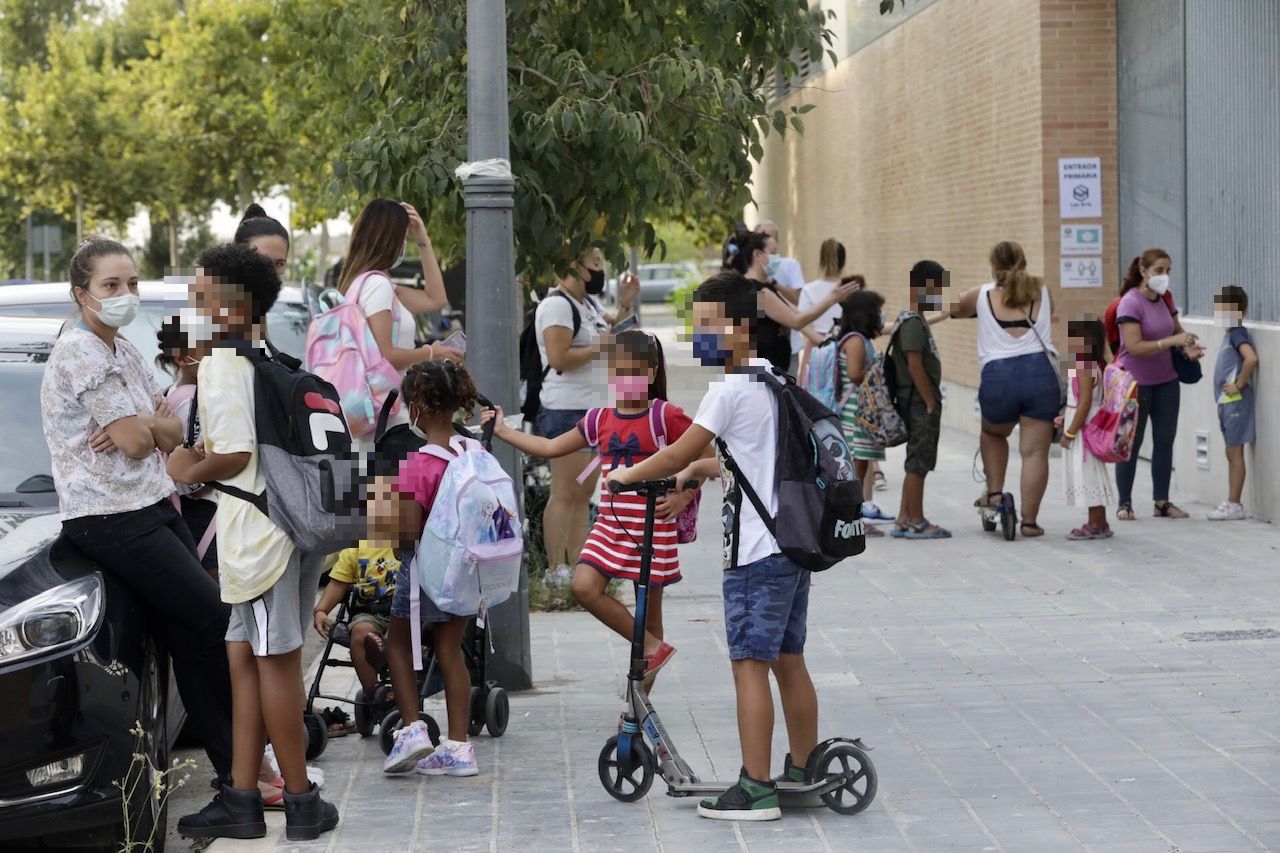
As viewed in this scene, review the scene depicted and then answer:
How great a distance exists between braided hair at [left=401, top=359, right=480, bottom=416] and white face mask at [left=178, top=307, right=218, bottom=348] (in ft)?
2.65

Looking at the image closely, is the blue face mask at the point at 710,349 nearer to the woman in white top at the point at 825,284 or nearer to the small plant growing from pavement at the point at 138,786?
the small plant growing from pavement at the point at 138,786

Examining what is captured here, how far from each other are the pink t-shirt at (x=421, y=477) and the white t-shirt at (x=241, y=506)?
70 centimetres

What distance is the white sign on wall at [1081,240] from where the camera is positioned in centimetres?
1631

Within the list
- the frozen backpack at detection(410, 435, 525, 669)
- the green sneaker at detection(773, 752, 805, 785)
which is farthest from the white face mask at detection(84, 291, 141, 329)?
the green sneaker at detection(773, 752, 805, 785)

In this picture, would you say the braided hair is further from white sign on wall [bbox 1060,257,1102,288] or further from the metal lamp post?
white sign on wall [bbox 1060,257,1102,288]

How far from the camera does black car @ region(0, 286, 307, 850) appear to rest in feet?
17.3

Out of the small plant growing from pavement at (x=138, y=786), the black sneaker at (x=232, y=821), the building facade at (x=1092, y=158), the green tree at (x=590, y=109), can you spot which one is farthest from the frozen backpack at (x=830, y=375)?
the small plant growing from pavement at (x=138, y=786)

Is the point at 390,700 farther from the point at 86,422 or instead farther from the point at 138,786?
the point at 86,422

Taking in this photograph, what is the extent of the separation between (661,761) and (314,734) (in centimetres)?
146

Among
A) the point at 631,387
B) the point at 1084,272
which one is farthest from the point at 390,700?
the point at 1084,272

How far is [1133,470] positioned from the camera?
12562 millimetres

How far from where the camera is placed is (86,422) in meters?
5.68

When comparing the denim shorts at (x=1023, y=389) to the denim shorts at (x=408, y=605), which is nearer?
the denim shorts at (x=408, y=605)

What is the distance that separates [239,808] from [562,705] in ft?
6.67
